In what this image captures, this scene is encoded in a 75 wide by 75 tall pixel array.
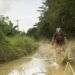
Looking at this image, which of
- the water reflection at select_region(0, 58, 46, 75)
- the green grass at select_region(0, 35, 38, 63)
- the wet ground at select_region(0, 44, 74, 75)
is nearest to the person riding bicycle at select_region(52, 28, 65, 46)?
the wet ground at select_region(0, 44, 74, 75)

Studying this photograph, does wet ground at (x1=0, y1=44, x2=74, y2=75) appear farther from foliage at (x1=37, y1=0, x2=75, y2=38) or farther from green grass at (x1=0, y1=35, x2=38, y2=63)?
foliage at (x1=37, y1=0, x2=75, y2=38)

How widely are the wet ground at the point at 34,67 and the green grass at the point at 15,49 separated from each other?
1.33ft

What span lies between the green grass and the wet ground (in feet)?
1.33

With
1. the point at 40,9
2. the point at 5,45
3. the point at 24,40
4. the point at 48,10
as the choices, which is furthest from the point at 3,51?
the point at 40,9

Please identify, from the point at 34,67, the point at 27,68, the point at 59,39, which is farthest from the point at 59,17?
the point at 27,68

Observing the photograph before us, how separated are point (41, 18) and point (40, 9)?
2190 mm

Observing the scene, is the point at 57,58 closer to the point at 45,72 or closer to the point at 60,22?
the point at 45,72

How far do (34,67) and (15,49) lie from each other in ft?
10.0

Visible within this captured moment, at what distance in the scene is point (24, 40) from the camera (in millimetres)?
20516

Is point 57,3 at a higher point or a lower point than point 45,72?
higher

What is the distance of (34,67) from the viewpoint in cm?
1516

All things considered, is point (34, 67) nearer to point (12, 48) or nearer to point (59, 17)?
point (12, 48)

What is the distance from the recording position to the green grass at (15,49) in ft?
54.6

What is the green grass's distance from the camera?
16656mm
